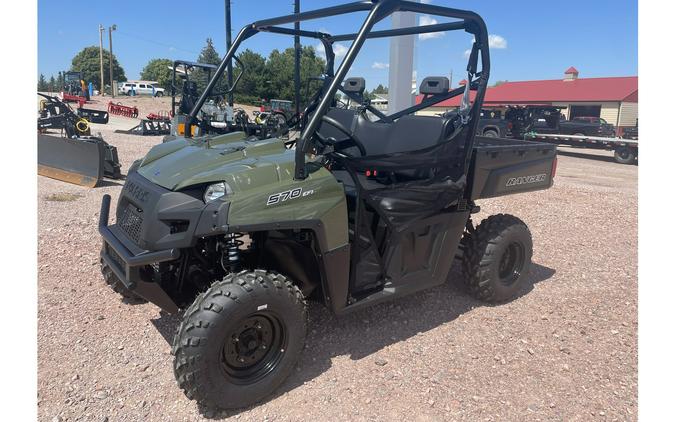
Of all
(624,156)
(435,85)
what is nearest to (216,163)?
(435,85)

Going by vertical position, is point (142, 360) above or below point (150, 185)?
below

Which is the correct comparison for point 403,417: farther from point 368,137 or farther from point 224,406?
point 368,137

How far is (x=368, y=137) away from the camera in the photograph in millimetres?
3781

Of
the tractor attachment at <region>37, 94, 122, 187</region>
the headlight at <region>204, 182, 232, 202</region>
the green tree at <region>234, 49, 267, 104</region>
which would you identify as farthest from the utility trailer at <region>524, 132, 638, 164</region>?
the green tree at <region>234, 49, 267, 104</region>

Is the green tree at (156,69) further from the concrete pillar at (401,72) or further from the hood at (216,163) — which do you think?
the hood at (216,163)

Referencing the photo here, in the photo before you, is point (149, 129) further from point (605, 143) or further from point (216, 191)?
point (216, 191)

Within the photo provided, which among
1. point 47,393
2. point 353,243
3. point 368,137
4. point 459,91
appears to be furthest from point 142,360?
point 459,91

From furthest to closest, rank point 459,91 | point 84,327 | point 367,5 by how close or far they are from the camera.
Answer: point 459,91 → point 84,327 → point 367,5

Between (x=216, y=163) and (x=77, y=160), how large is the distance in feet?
21.5

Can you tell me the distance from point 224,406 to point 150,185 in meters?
1.28

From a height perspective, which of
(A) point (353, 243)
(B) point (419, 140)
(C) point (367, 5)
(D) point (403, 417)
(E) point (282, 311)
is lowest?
(D) point (403, 417)

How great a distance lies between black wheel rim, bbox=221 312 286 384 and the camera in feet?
8.46

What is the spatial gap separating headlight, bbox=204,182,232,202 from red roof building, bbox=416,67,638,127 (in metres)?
29.0

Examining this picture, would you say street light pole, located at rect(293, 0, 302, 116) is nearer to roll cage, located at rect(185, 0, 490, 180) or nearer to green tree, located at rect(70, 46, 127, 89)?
roll cage, located at rect(185, 0, 490, 180)
